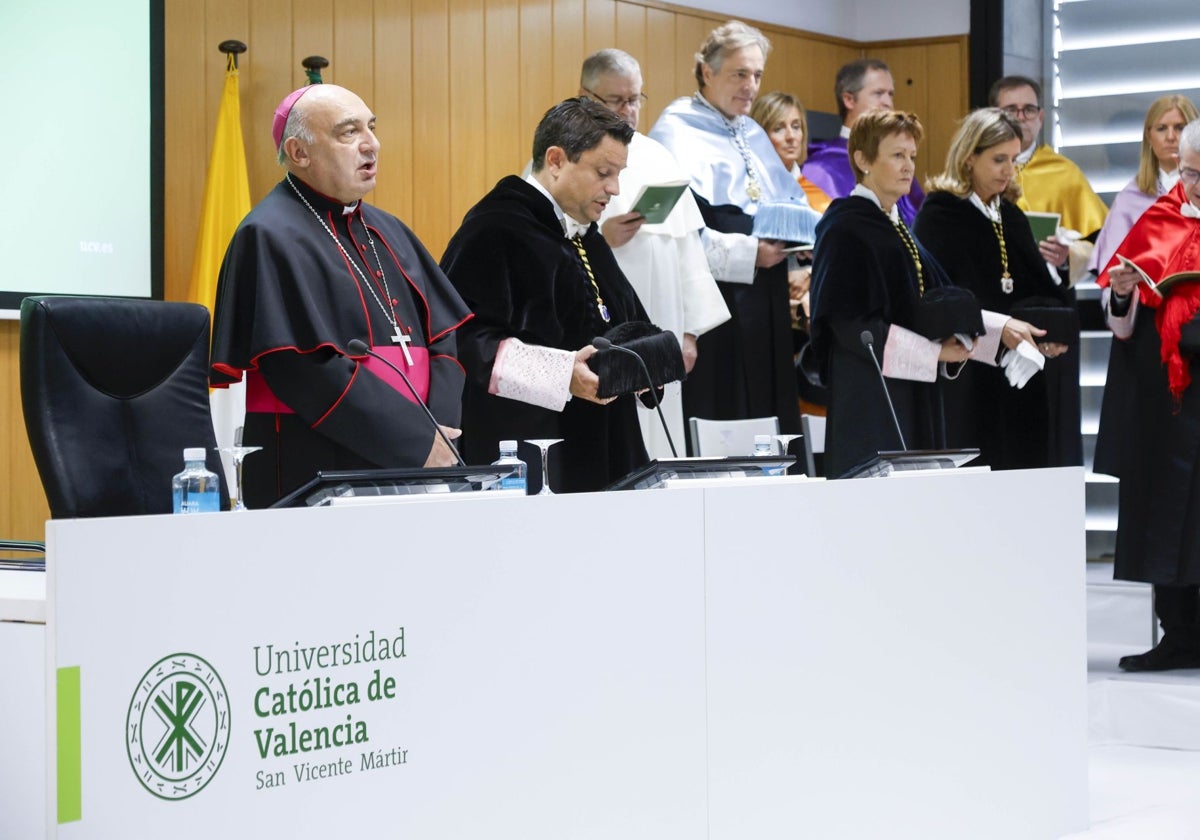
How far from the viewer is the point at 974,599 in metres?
2.92

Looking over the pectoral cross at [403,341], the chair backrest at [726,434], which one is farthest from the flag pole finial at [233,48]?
the pectoral cross at [403,341]

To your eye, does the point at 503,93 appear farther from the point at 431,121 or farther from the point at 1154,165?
the point at 1154,165

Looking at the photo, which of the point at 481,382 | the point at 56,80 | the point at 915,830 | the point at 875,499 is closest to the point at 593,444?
the point at 481,382

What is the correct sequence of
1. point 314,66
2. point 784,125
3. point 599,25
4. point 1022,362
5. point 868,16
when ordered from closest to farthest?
point 1022,362 → point 314,66 → point 784,125 → point 599,25 → point 868,16

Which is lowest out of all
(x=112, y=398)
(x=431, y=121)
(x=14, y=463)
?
(x=14, y=463)

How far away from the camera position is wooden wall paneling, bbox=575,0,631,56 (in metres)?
6.88

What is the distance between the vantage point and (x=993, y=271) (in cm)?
500

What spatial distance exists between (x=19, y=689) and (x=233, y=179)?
3.80m

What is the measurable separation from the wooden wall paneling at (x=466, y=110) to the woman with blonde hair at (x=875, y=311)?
2196 mm

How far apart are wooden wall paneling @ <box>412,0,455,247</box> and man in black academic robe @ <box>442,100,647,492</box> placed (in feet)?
8.32

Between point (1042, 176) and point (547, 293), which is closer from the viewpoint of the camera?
point (547, 293)

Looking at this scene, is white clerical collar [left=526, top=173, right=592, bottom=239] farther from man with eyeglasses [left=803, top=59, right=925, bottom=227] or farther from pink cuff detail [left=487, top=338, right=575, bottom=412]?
man with eyeglasses [left=803, top=59, right=925, bottom=227]

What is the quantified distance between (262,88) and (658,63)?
2295mm

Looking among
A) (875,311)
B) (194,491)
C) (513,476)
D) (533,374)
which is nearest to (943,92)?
(875,311)
